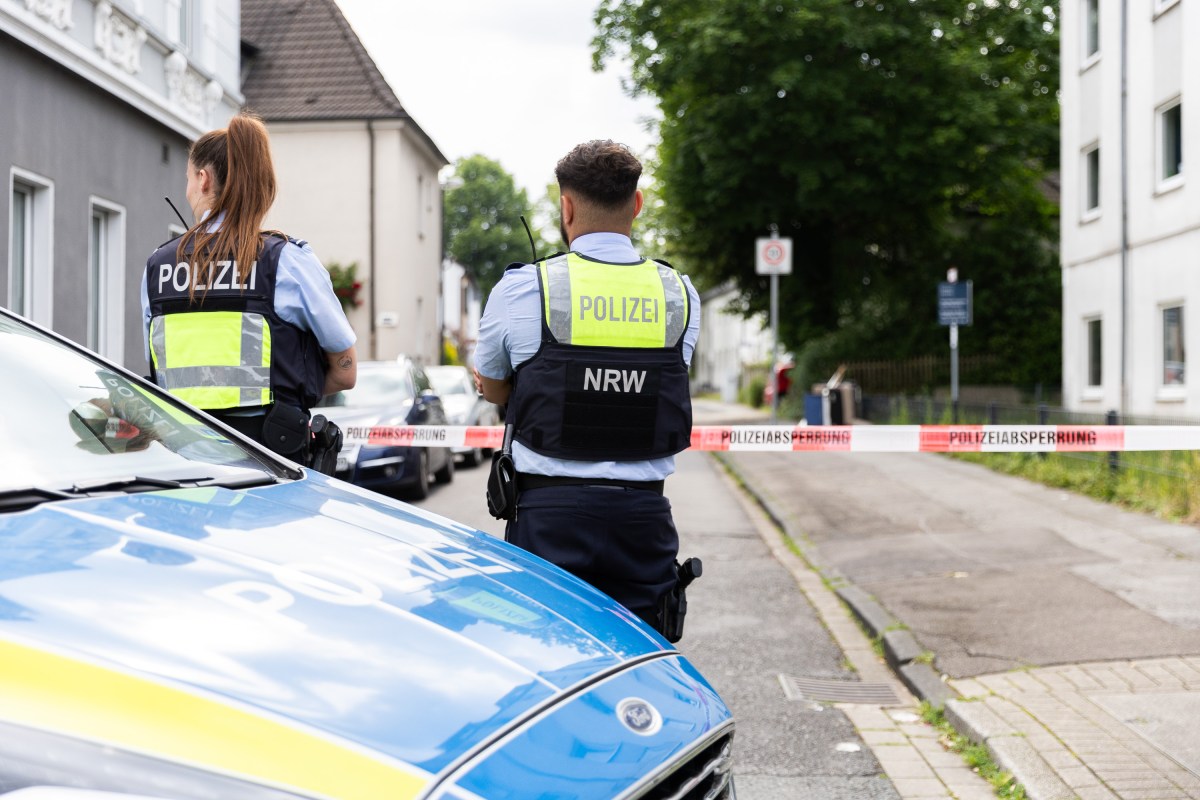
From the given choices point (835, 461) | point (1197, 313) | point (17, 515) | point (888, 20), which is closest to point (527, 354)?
point (17, 515)

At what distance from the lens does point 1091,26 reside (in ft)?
72.1

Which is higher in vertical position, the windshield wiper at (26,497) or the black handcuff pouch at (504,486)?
the windshield wiper at (26,497)

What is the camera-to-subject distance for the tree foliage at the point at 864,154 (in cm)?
2567

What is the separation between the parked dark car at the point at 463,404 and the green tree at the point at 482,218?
60.0 metres

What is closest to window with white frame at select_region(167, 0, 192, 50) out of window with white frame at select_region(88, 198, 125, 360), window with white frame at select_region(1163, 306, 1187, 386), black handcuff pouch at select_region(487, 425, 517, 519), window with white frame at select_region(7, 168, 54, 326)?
window with white frame at select_region(88, 198, 125, 360)

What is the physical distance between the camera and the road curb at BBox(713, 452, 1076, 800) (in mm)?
4184

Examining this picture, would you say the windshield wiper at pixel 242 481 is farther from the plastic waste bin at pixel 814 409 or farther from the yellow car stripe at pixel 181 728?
the plastic waste bin at pixel 814 409

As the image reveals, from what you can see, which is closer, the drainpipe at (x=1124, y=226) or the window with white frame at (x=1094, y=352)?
the drainpipe at (x=1124, y=226)

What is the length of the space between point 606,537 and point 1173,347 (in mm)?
17807

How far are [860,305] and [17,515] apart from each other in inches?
1190

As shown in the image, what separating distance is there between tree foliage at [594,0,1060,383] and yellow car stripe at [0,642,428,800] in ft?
79.9

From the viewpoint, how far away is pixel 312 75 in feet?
104

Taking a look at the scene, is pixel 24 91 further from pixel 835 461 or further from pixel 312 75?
pixel 312 75

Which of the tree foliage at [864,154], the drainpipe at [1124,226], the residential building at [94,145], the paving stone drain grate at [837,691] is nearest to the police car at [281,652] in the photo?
the paving stone drain grate at [837,691]
